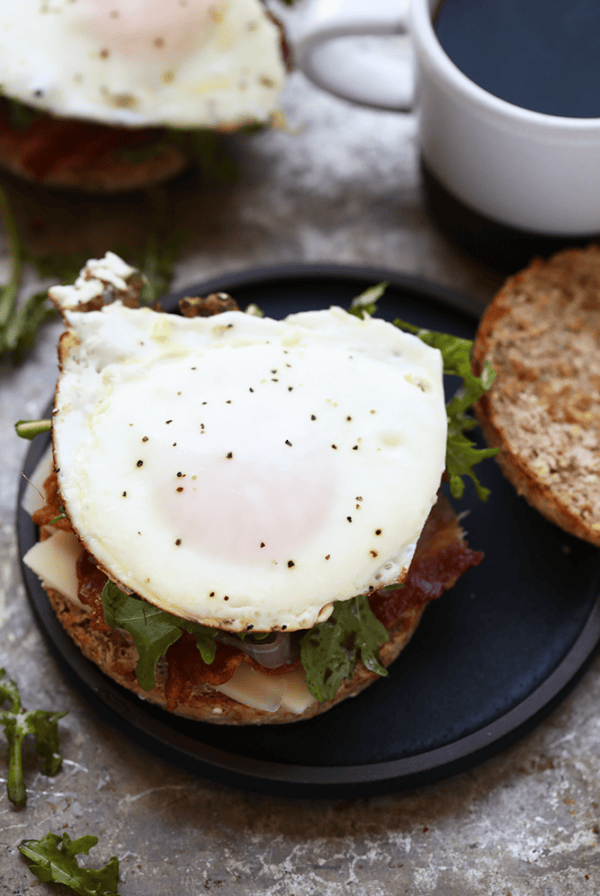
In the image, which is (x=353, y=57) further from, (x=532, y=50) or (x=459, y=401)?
(x=459, y=401)

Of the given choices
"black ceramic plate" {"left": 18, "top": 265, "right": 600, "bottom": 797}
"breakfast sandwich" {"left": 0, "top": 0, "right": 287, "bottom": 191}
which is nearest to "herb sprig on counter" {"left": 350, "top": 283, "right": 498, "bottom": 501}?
"black ceramic plate" {"left": 18, "top": 265, "right": 600, "bottom": 797}

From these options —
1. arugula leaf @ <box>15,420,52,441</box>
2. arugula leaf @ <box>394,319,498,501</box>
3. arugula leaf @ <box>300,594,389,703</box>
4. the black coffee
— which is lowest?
arugula leaf @ <box>300,594,389,703</box>

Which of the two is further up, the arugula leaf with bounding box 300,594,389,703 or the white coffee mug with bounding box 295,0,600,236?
the white coffee mug with bounding box 295,0,600,236

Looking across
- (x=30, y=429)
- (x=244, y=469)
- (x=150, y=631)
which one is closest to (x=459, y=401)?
(x=244, y=469)

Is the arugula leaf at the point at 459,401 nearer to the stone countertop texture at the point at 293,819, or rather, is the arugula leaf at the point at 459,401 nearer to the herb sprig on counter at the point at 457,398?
the herb sprig on counter at the point at 457,398

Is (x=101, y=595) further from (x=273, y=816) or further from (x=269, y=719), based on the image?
(x=273, y=816)

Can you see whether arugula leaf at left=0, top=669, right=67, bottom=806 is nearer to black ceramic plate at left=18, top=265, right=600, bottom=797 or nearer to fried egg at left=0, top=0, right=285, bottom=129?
black ceramic plate at left=18, top=265, right=600, bottom=797

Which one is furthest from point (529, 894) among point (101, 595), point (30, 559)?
point (30, 559)
